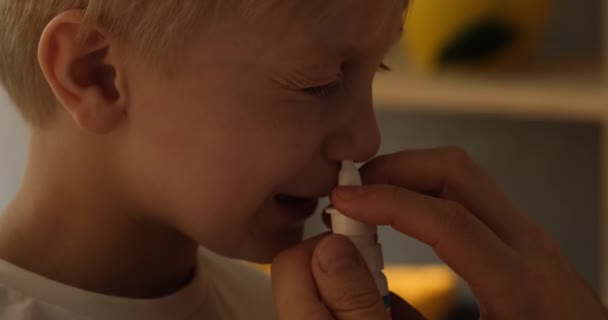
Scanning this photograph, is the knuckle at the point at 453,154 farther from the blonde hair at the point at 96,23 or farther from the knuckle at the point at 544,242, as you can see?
the blonde hair at the point at 96,23

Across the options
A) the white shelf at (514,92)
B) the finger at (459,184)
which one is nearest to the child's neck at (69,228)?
the finger at (459,184)

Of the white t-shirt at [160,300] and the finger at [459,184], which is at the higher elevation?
the finger at [459,184]

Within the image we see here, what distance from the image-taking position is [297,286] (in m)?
0.67

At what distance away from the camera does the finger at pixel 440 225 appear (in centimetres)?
69

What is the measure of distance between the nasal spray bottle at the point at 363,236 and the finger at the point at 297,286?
2 cm

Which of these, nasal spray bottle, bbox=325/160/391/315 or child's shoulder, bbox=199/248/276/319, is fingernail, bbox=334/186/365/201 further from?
child's shoulder, bbox=199/248/276/319

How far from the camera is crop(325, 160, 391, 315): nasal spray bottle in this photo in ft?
2.25

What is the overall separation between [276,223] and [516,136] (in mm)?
1031

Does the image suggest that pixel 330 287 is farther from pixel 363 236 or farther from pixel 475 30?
pixel 475 30

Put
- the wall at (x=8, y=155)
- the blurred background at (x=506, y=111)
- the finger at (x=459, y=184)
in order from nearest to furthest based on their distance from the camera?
the finger at (x=459, y=184)
the wall at (x=8, y=155)
the blurred background at (x=506, y=111)

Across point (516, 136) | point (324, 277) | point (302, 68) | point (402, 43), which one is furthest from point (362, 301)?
point (516, 136)

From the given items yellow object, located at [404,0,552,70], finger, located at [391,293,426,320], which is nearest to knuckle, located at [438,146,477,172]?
finger, located at [391,293,426,320]

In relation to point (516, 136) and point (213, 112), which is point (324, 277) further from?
point (516, 136)

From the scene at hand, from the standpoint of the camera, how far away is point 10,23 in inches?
28.5
